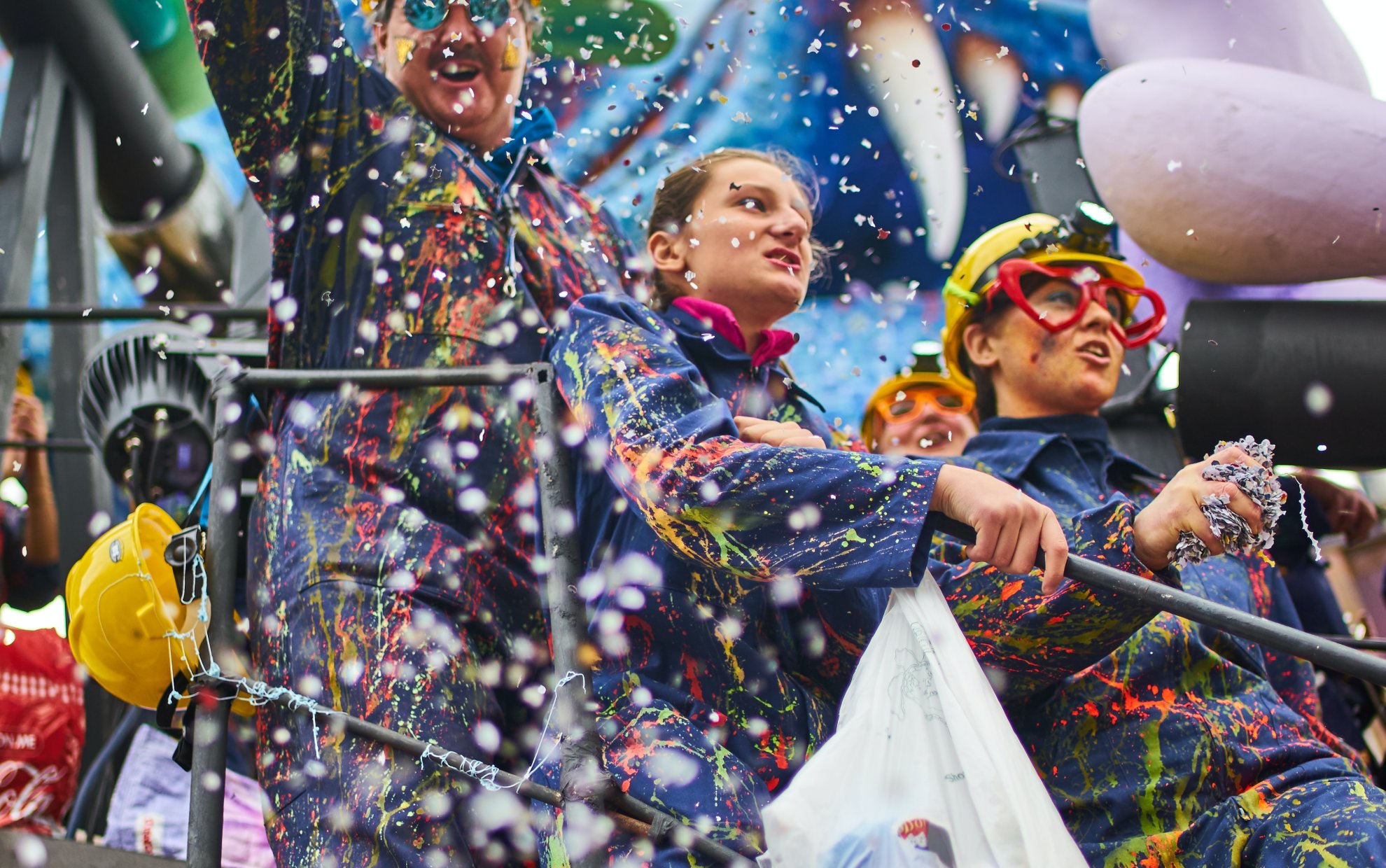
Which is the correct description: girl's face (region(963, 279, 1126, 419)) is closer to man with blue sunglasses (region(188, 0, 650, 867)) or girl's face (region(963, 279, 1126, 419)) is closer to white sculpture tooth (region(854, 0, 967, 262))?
man with blue sunglasses (region(188, 0, 650, 867))

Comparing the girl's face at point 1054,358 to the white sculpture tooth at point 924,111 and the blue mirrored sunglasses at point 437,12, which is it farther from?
the white sculpture tooth at point 924,111

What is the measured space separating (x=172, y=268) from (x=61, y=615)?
221 cm

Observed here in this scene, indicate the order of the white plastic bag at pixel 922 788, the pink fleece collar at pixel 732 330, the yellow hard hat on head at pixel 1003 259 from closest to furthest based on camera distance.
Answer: the white plastic bag at pixel 922 788 < the pink fleece collar at pixel 732 330 < the yellow hard hat on head at pixel 1003 259

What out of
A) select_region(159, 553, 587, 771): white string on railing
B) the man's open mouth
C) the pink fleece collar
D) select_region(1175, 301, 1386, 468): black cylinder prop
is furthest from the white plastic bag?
the man's open mouth

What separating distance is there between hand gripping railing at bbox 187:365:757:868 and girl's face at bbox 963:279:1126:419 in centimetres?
118

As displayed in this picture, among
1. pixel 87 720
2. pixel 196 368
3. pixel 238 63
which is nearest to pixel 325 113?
pixel 238 63

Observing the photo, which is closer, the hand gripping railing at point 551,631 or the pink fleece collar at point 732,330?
the hand gripping railing at point 551,631

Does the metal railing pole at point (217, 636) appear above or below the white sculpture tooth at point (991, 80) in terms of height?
below

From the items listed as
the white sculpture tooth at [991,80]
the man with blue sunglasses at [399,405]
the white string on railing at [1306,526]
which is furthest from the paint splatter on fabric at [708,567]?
the white sculpture tooth at [991,80]

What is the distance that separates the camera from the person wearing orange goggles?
374cm

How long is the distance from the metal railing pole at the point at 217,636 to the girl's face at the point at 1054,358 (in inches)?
65.2

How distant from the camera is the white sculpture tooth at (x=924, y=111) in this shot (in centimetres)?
493

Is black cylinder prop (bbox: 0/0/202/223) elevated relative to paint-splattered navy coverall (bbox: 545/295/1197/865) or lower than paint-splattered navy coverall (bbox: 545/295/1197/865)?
elevated

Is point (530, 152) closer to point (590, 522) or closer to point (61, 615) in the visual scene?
point (590, 522)
